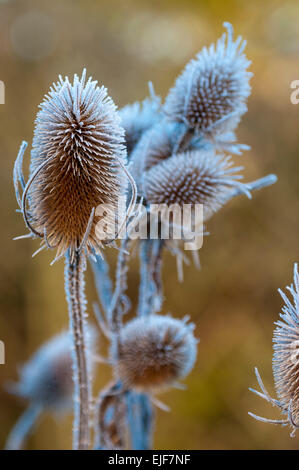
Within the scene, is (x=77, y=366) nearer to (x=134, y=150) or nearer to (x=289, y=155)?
(x=134, y=150)

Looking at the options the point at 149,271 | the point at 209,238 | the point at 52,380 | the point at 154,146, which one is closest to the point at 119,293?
the point at 149,271

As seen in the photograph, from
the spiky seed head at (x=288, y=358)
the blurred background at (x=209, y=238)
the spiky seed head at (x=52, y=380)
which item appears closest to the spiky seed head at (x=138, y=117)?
the spiky seed head at (x=288, y=358)

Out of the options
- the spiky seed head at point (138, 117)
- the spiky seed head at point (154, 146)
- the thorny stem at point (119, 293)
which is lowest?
the thorny stem at point (119, 293)

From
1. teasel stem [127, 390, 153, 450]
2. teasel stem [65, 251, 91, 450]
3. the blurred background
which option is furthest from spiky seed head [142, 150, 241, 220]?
the blurred background

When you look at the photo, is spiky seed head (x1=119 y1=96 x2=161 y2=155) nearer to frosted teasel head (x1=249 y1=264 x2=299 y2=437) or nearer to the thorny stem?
the thorny stem

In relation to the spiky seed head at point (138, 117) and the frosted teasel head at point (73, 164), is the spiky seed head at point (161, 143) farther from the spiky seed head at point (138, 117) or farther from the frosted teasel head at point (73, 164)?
the frosted teasel head at point (73, 164)

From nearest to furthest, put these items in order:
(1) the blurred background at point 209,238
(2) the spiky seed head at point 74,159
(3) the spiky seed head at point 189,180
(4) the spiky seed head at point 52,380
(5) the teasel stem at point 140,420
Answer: (2) the spiky seed head at point 74,159 → (3) the spiky seed head at point 189,180 → (5) the teasel stem at point 140,420 → (4) the spiky seed head at point 52,380 → (1) the blurred background at point 209,238

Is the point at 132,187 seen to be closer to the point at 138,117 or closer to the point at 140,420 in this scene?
the point at 138,117
